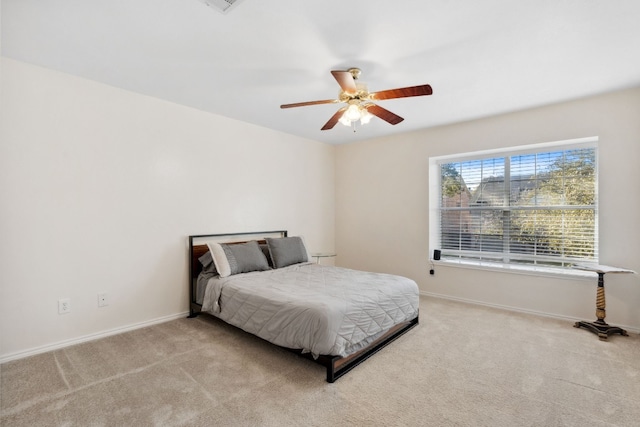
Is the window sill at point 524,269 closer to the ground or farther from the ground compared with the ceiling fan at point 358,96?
closer to the ground

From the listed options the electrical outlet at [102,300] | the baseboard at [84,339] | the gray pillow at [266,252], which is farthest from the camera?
the gray pillow at [266,252]

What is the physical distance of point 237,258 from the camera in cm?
350

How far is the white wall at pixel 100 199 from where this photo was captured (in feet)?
8.22

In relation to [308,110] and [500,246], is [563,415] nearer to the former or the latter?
[500,246]

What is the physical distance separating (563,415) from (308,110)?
3450mm

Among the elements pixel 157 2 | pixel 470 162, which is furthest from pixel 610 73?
pixel 157 2

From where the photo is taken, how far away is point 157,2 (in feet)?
6.02

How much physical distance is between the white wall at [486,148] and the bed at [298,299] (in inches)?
56.1

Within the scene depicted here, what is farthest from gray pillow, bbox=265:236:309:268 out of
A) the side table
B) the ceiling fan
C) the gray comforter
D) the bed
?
the side table

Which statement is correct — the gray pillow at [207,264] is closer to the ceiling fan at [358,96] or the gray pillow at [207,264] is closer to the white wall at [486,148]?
the ceiling fan at [358,96]

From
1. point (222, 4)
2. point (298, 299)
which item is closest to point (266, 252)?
point (298, 299)

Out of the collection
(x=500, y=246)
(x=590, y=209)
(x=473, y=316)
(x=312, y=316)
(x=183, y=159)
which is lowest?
(x=473, y=316)

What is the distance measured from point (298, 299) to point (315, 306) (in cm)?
24

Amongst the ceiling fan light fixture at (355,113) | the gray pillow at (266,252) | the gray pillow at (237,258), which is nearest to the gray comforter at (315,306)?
the gray pillow at (237,258)
